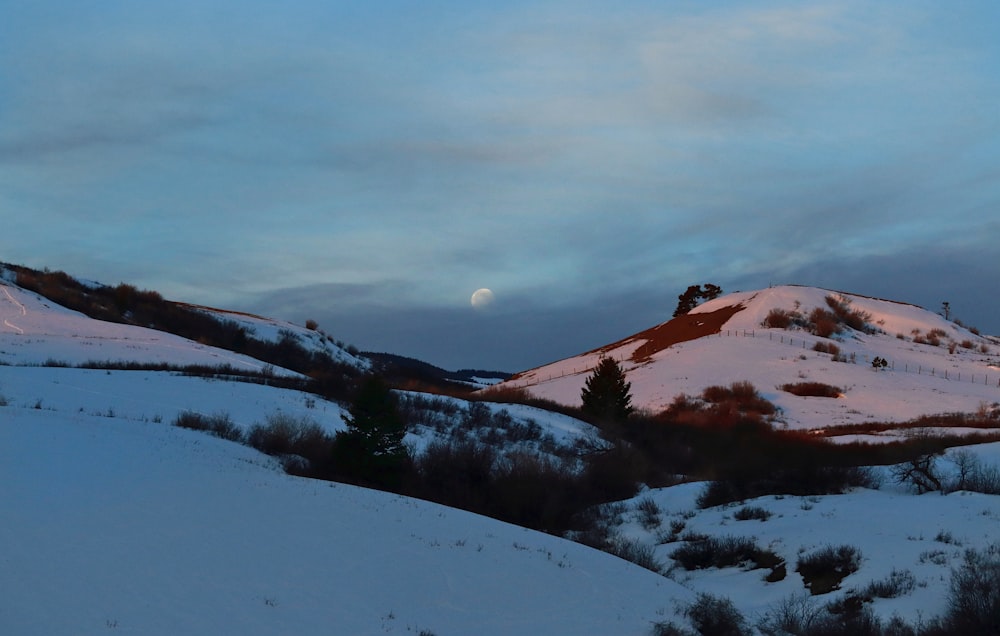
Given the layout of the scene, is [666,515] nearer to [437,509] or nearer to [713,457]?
[437,509]

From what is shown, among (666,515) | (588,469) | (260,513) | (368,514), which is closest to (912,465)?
(666,515)

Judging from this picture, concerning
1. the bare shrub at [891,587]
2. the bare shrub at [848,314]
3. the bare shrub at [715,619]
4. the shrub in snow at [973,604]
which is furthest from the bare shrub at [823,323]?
the bare shrub at [715,619]

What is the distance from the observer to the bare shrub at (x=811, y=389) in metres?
57.7

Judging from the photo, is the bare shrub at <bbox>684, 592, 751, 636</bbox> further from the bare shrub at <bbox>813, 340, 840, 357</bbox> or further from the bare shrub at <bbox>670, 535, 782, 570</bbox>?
the bare shrub at <bbox>813, 340, 840, 357</bbox>

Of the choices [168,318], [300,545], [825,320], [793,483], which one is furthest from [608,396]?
[300,545]

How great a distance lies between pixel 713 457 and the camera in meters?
42.2

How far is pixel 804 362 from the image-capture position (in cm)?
6425

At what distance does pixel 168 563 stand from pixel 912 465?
23.9 meters

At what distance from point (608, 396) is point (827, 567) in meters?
30.5

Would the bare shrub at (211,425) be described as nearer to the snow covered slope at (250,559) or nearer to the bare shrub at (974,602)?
the snow covered slope at (250,559)

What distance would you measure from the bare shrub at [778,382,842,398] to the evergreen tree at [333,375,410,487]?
38.8 metres

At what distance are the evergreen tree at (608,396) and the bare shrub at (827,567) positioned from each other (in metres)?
27.3

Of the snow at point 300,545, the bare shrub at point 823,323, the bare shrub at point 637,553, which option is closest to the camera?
the snow at point 300,545

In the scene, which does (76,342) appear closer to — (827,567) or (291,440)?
(291,440)
